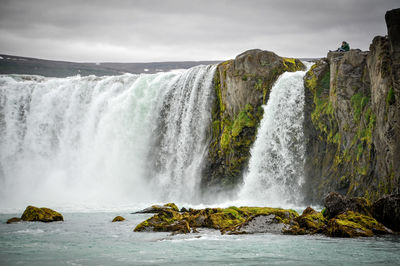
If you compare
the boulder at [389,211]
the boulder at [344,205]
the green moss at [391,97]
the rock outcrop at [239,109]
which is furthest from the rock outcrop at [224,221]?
the rock outcrop at [239,109]

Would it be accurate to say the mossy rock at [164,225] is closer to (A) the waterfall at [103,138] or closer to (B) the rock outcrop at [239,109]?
(B) the rock outcrop at [239,109]

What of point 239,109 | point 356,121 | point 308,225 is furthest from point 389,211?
point 239,109

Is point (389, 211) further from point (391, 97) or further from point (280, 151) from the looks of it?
point (280, 151)

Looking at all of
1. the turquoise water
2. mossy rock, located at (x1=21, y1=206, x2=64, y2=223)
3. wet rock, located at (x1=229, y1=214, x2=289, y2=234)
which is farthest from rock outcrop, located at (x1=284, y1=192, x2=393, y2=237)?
mossy rock, located at (x1=21, y1=206, x2=64, y2=223)

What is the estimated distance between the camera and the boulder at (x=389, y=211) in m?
17.7

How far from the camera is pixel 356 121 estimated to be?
27.6 meters

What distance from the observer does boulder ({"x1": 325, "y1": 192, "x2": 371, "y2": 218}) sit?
61.3 feet

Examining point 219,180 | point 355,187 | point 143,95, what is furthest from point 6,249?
point 143,95

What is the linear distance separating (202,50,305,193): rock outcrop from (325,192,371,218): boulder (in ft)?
55.1

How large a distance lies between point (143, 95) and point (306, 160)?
1999 centimetres

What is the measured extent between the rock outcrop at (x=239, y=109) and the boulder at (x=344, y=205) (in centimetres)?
1680

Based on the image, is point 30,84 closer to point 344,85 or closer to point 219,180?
point 219,180

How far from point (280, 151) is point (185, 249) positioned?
1969 centimetres

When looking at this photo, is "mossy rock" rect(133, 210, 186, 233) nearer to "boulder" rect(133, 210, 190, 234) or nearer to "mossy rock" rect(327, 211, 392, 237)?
"boulder" rect(133, 210, 190, 234)
